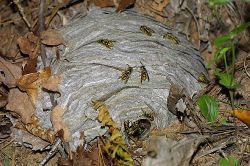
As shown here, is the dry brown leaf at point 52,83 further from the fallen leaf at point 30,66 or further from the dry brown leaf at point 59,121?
the fallen leaf at point 30,66

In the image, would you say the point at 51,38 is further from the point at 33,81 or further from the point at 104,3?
the point at 104,3

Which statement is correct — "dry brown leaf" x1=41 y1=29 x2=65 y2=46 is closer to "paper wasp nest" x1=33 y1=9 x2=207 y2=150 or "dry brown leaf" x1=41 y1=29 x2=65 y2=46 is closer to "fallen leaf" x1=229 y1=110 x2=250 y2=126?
"paper wasp nest" x1=33 y1=9 x2=207 y2=150

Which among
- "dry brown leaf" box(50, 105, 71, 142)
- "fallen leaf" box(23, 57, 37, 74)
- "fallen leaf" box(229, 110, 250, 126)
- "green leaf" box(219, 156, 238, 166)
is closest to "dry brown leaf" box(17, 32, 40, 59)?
"fallen leaf" box(23, 57, 37, 74)

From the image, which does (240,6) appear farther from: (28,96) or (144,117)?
(28,96)

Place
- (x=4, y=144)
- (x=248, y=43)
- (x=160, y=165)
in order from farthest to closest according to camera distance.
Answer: (x=248, y=43) < (x=4, y=144) < (x=160, y=165)

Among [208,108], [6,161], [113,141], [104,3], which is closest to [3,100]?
[6,161]

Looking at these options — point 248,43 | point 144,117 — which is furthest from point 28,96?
point 248,43

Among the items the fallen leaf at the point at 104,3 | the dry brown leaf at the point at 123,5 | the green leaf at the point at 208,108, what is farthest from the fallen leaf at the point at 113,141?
the fallen leaf at the point at 104,3
